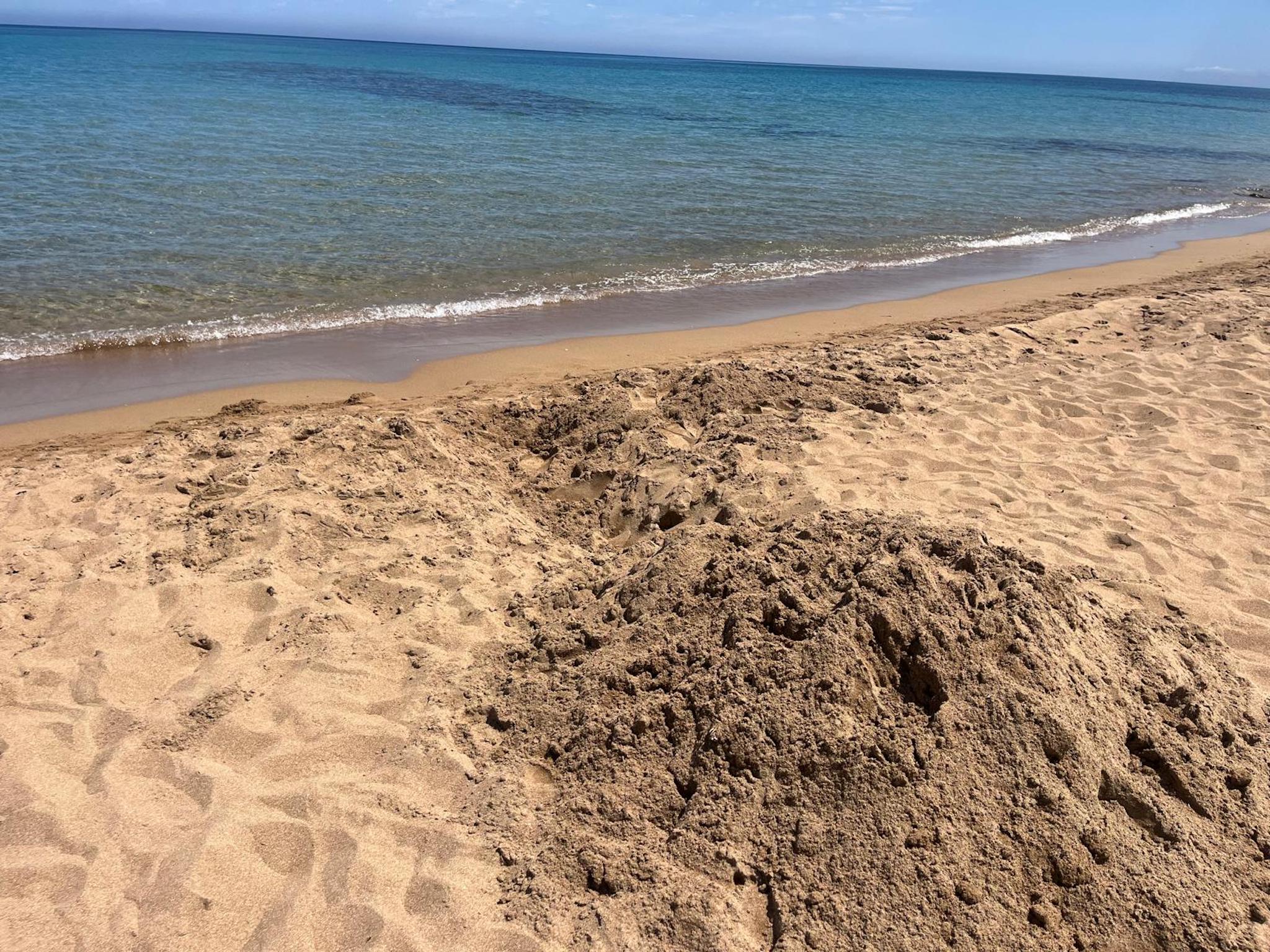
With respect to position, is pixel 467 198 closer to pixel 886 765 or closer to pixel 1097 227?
pixel 1097 227

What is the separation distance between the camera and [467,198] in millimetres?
12719

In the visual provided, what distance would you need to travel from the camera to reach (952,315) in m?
8.88

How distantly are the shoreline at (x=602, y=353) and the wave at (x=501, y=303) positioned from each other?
51 cm

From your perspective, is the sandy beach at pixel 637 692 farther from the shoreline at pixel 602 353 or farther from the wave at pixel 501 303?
the wave at pixel 501 303

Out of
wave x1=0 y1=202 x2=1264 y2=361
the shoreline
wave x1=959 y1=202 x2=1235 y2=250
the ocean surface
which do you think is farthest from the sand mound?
wave x1=959 y1=202 x2=1235 y2=250

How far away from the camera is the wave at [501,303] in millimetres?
7254

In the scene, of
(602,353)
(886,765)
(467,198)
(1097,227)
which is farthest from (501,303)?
(1097,227)

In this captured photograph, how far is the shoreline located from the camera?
6.05 m

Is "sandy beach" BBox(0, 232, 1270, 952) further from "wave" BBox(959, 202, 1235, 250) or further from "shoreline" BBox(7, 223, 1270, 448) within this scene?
"wave" BBox(959, 202, 1235, 250)

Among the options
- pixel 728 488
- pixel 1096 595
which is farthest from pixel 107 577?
pixel 1096 595

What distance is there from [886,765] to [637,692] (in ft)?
3.00

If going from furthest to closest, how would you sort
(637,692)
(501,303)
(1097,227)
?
(1097,227)
(501,303)
(637,692)

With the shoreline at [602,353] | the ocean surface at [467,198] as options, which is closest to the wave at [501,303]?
the ocean surface at [467,198]

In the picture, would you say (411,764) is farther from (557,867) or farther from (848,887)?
(848,887)
